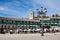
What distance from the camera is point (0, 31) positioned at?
133ft

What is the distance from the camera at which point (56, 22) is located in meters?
67.8

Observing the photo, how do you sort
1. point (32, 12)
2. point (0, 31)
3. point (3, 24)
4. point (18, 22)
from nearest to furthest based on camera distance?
point (0, 31), point (3, 24), point (18, 22), point (32, 12)

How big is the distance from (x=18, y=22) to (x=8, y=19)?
188 inches

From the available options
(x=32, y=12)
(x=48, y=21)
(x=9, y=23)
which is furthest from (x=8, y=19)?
(x=32, y=12)

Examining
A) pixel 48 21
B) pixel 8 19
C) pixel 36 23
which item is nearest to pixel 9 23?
pixel 8 19

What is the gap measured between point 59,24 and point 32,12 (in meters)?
19.9

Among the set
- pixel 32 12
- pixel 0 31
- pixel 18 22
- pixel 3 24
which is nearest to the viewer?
pixel 0 31

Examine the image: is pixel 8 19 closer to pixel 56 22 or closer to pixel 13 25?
pixel 13 25

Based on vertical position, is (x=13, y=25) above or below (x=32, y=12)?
below

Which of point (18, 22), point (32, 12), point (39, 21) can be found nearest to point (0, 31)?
point (18, 22)

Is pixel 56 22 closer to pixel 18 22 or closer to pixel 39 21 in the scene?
pixel 39 21

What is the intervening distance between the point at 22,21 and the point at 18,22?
5.46 feet

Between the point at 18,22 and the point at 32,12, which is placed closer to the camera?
the point at 18,22

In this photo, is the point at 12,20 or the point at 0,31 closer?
the point at 0,31
